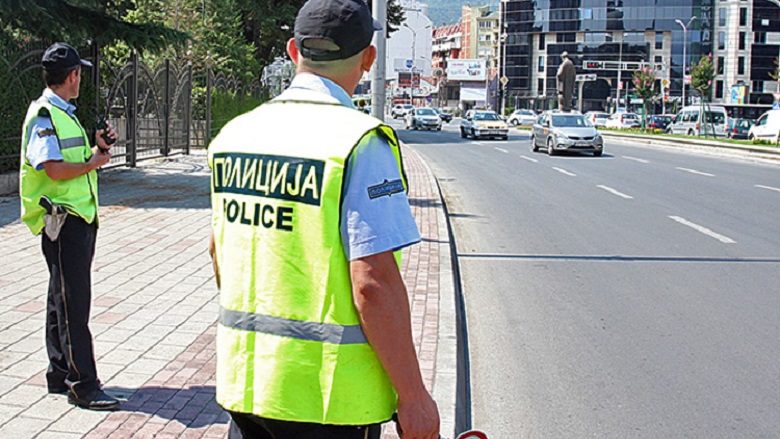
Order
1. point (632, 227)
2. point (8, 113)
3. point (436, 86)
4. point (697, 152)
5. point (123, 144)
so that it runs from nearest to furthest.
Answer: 1. point (632, 227)
2. point (8, 113)
3. point (123, 144)
4. point (697, 152)
5. point (436, 86)

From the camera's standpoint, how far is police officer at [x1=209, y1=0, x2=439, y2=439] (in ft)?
7.74

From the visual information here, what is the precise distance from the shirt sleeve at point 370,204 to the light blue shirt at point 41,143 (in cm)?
298

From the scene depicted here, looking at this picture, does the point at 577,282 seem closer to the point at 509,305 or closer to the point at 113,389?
the point at 509,305

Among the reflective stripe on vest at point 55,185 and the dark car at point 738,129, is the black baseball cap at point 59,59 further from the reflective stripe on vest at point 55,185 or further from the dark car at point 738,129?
the dark car at point 738,129

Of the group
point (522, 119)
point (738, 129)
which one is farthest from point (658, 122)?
point (522, 119)

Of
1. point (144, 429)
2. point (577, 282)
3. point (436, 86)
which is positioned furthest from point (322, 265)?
point (436, 86)

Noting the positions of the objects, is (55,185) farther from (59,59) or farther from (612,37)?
(612,37)

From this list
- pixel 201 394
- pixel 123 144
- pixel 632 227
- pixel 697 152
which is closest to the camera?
pixel 201 394

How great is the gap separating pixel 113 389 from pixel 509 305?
424 cm

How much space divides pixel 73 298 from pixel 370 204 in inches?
118

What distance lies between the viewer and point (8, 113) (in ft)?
49.0

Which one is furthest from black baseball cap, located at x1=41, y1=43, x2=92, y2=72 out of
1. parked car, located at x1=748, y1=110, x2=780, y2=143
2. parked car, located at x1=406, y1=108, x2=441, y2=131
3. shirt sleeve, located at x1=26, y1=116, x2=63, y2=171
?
parked car, located at x1=406, y1=108, x2=441, y2=131

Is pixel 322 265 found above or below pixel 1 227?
above

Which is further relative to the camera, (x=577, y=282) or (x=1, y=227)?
(x=1, y=227)
